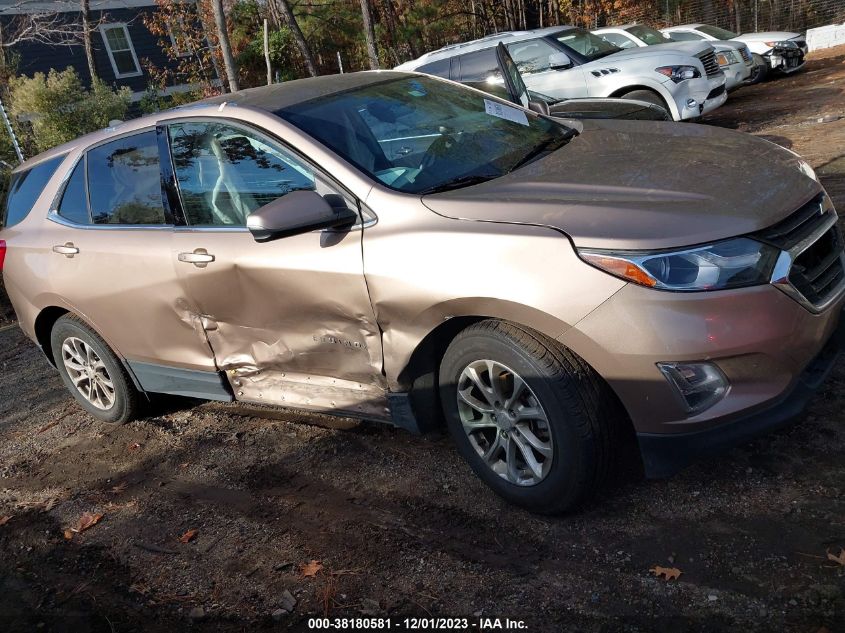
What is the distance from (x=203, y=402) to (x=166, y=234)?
5.33 feet

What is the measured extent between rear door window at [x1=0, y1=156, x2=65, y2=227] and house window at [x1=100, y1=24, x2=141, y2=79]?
2046cm

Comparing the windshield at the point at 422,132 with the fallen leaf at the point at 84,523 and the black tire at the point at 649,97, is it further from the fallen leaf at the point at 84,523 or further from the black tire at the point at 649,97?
the black tire at the point at 649,97

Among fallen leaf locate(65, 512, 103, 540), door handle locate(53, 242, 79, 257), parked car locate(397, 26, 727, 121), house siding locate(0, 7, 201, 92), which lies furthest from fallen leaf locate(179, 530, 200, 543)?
house siding locate(0, 7, 201, 92)

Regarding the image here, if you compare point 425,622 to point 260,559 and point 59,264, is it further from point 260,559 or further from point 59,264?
point 59,264

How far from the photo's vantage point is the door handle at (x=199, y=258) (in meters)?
3.71

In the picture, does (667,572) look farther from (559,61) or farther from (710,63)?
(710,63)

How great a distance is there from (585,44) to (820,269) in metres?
10.3

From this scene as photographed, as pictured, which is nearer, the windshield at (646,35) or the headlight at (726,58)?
the headlight at (726,58)

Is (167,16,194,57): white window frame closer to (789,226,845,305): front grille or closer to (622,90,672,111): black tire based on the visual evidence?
(622,90,672,111): black tire

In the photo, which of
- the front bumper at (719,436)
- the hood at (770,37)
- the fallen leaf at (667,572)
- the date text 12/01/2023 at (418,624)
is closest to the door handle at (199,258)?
the date text 12/01/2023 at (418,624)

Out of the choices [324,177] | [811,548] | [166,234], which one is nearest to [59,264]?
[166,234]

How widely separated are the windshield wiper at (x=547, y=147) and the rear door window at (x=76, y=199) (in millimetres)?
2644

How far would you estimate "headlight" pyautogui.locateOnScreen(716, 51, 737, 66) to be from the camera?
13.8 metres

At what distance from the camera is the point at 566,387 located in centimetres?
279
